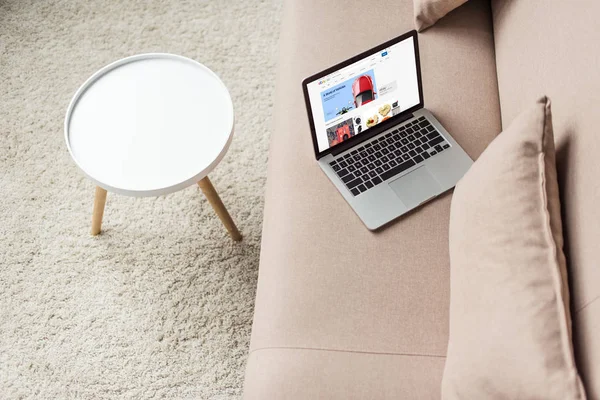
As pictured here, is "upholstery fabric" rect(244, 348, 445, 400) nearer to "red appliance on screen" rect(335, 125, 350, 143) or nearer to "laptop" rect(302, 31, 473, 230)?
"laptop" rect(302, 31, 473, 230)

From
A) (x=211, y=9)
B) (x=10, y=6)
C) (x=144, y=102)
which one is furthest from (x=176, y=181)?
(x=10, y=6)

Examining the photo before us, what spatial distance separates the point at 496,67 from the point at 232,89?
0.89 metres

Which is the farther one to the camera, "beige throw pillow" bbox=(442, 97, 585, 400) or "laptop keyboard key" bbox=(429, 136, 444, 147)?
"laptop keyboard key" bbox=(429, 136, 444, 147)

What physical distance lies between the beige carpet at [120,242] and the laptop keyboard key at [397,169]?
547 mm

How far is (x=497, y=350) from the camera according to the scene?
0.94m

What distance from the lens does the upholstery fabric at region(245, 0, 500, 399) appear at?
3.78 feet

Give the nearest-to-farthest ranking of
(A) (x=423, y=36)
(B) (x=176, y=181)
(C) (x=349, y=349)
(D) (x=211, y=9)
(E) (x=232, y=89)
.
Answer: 1. (C) (x=349, y=349)
2. (B) (x=176, y=181)
3. (A) (x=423, y=36)
4. (E) (x=232, y=89)
5. (D) (x=211, y=9)

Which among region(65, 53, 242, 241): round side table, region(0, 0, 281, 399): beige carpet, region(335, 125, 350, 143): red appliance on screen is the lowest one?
region(0, 0, 281, 399): beige carpet

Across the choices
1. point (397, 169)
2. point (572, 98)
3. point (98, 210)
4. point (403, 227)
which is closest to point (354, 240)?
point (403, 227)

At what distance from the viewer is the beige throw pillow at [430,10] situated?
1446 millimetres

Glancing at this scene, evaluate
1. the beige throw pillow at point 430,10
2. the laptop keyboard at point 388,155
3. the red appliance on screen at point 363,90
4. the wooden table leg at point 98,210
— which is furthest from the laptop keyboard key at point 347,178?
the wooden table leg at point 98,210

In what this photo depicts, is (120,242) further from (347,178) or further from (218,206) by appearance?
(347,178)

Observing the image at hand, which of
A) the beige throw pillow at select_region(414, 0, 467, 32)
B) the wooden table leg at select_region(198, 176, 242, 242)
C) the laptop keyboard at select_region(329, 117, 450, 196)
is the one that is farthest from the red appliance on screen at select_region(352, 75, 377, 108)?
the wooden table leg at select_region(198, 176, 242, 242)

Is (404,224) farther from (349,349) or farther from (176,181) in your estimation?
(176,181)
